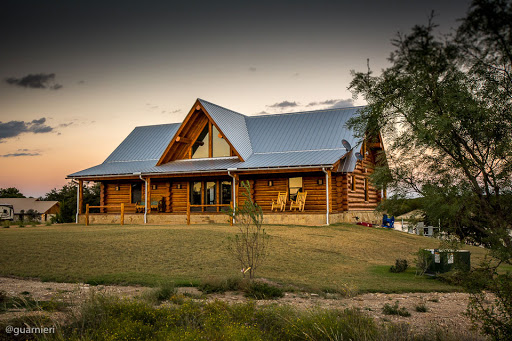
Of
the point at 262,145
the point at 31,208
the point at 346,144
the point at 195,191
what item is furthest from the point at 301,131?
the point at 31,208

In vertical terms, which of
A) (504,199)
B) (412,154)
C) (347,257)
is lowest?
(347,257)

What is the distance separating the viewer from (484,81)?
27.8ft

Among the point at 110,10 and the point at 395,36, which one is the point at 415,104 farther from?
the point at 110,10

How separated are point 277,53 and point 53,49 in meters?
9.97

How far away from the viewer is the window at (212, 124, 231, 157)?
2825 centimetres

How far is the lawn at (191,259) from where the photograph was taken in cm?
1162

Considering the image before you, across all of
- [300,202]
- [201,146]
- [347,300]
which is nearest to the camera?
[347,300]

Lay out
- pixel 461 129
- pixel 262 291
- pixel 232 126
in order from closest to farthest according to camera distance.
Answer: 1. pixel 461 129
2. pixel 262 291
3. pixel 232 126

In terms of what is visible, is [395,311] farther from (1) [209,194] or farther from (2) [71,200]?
(2) [71,200]

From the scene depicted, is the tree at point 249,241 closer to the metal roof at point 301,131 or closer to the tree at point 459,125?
the tree at point 459,125

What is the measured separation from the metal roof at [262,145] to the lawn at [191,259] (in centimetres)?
696

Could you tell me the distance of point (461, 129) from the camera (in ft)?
26.9

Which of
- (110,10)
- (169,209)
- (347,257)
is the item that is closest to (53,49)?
(110,10)

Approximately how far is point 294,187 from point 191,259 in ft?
43.3
